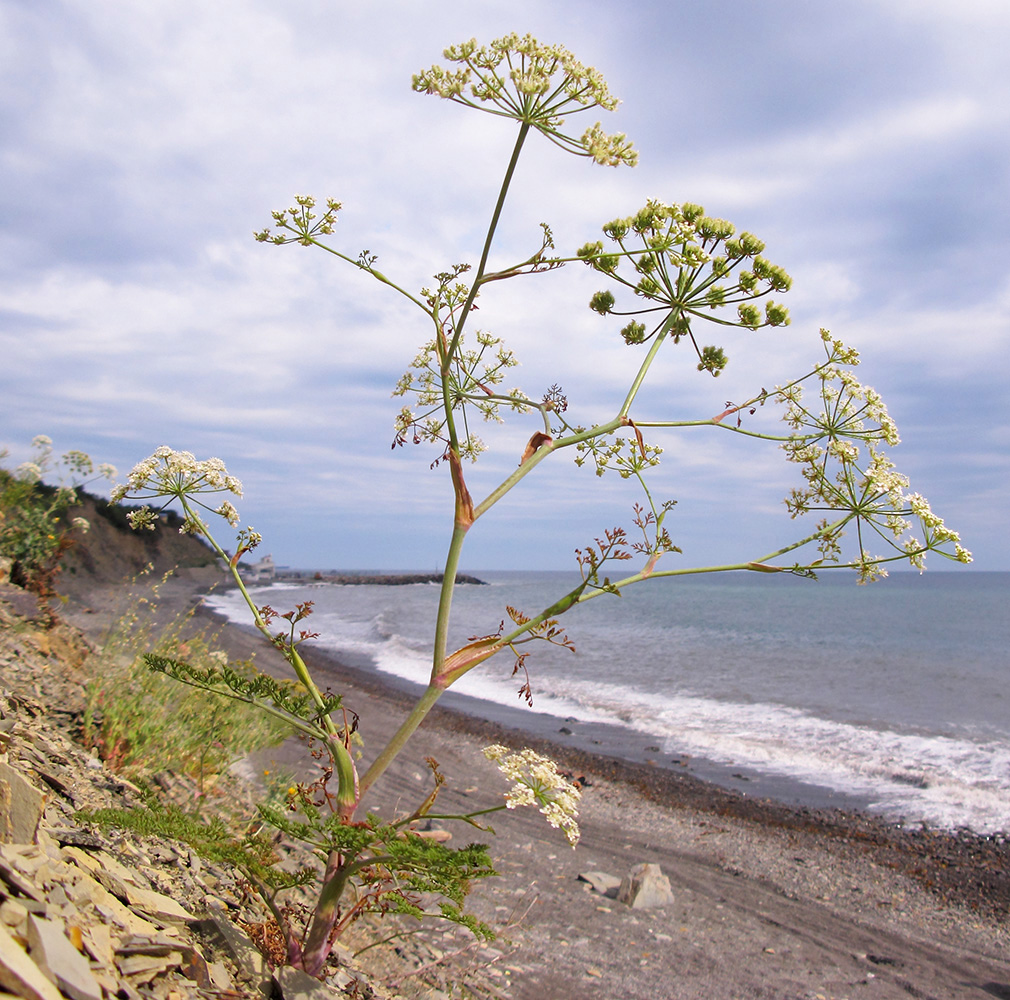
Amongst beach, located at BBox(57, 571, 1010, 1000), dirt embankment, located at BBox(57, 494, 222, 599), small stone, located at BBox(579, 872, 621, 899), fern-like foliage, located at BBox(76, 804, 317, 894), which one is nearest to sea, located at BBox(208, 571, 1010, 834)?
fern-like foliage, located at BBox(76, 804, 317, 894)

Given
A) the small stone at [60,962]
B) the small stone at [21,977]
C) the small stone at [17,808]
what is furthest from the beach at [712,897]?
the small stone at [21,977]

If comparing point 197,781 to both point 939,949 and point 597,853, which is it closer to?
point 597,853

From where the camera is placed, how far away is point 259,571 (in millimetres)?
109562

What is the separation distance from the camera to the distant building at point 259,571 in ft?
333

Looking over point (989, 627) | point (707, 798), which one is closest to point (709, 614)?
point (989, 627)

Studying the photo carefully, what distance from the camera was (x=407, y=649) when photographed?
34750mm

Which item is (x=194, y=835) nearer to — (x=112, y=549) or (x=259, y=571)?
(x=112, y=549)

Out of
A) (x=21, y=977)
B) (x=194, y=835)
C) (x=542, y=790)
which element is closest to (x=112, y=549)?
(x=194, y=835)

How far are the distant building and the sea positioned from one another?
52.6m

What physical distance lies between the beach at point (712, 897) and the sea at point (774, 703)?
1.86 meters

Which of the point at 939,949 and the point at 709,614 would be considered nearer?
the point at 939,949

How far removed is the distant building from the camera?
10161cm

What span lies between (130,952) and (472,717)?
18.6 meters

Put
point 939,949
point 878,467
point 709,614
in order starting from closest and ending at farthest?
point 878,467, point 939,949, point 709,614
